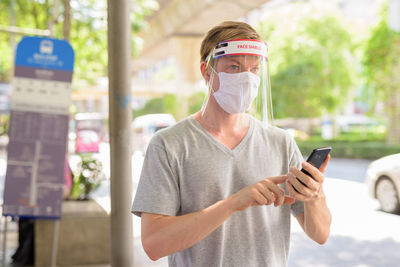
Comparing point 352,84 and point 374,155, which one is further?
point 352,84

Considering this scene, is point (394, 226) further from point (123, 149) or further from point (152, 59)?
point (152, 59)

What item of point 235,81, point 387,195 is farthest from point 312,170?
point 387,195

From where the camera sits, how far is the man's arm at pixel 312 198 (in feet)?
5.20

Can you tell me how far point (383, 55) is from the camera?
63.2ft

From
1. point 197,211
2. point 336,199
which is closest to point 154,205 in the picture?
point 197,211

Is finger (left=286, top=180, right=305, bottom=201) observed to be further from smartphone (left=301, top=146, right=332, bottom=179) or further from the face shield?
the face shield

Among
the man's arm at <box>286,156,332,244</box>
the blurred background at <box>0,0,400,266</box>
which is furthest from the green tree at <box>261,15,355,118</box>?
the man's arm at <box>286,156,332,244</box>

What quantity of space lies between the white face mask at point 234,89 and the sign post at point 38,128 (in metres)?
2.88

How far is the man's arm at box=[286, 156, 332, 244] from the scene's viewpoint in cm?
159

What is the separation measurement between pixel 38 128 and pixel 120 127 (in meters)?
1.27

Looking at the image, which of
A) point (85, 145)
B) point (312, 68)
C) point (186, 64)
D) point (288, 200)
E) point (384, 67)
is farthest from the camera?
point (186, 64)

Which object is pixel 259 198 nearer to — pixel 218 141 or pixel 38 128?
pixel 218 141

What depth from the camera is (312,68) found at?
28922 millimetres

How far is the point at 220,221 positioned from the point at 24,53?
335 cm
